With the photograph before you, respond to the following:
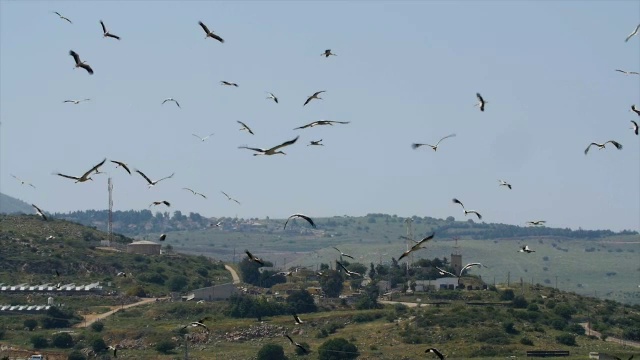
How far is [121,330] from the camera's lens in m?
129

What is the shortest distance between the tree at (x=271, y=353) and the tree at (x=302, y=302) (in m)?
27.9

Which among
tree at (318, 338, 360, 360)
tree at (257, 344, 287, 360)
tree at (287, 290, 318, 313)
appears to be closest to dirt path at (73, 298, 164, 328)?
tree at (287, 290, 318, 313)

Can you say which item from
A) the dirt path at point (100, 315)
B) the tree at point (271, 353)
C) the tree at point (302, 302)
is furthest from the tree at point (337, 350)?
the dirt path at point (100, 315)

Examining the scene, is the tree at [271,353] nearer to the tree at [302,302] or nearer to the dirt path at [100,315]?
the dirt path at [100,315]

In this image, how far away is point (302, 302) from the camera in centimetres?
14575

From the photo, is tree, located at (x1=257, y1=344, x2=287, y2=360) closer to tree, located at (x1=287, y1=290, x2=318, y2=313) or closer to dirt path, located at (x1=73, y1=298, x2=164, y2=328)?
dirt path, located at (x1=73, y1=298, x2=164, y2=328)

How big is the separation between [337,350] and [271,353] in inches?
222

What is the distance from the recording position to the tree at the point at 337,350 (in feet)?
372

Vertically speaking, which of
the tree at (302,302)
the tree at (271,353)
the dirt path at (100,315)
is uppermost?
the tree at (302,302)

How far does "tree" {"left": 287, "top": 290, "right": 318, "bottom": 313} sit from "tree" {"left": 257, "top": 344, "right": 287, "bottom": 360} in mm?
27892

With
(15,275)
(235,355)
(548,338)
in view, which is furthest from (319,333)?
(15,275)

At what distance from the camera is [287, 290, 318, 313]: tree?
14412 cm

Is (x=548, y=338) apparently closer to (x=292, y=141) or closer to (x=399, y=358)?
(x=399, y=358)

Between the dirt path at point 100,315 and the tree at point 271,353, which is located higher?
the dirt path at point 100,315
